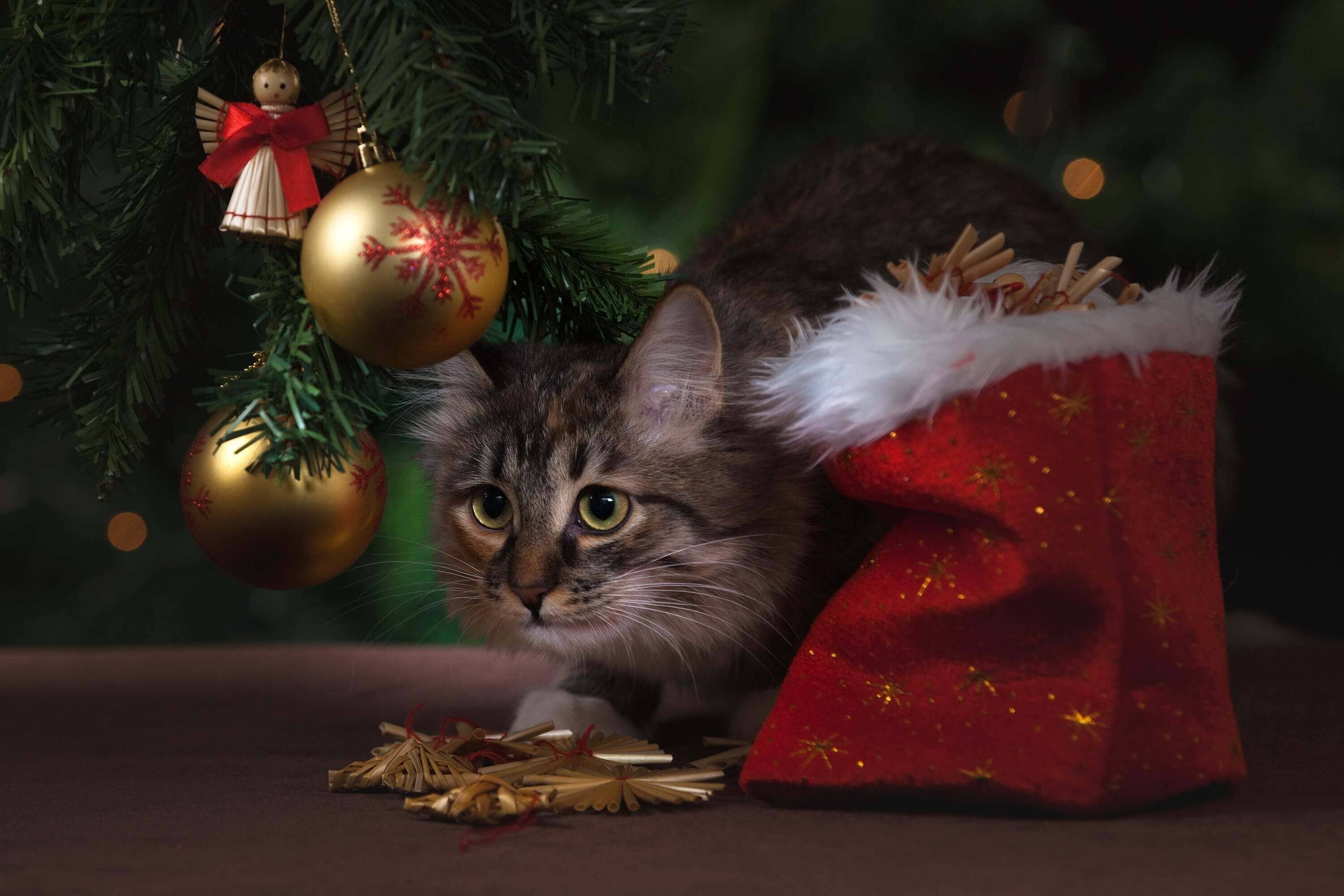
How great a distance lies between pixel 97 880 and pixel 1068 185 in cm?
171

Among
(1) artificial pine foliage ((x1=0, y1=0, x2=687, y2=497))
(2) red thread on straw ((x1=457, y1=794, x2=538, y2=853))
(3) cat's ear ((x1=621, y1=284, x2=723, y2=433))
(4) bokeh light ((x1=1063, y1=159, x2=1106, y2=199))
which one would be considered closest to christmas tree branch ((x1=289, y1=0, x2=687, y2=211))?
(1) artificial pine foliage ((x1=0, y1=0, x2=687, y2=497))

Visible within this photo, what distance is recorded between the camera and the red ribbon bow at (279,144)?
0.91 metres

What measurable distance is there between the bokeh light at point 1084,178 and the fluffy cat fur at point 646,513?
81 centimetres

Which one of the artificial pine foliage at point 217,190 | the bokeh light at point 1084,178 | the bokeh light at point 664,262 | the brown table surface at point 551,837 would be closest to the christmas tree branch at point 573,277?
the artificial pine foliage at point 217,190

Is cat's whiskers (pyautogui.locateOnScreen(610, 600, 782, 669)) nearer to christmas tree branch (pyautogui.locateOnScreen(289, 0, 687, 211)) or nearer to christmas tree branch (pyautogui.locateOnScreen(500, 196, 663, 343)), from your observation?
christmas tree branch (pyautogui.locateOnScreen(500, 196, 663, 343))

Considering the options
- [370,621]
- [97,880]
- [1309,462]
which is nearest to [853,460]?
[97,880]

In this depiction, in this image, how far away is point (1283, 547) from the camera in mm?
2141

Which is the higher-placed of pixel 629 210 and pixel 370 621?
pixel 629 210

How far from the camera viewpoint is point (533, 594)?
3.49ft

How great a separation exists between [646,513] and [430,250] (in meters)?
0.36

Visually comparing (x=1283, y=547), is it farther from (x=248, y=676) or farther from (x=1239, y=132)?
(x=248, y=676)

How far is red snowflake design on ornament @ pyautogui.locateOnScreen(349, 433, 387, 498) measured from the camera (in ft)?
3.23

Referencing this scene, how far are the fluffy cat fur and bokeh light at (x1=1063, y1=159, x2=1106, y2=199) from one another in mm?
807

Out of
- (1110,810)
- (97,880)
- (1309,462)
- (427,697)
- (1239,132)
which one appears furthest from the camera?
(1309,462)
